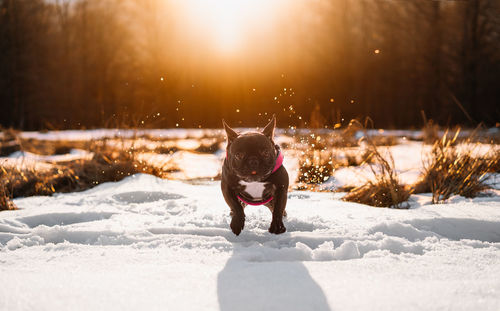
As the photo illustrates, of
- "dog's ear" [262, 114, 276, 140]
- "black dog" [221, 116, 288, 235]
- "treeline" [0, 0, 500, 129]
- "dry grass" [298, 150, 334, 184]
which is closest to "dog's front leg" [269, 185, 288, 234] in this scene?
"black dog" [221, 116, 288, 235]

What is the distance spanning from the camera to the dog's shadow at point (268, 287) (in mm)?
1558

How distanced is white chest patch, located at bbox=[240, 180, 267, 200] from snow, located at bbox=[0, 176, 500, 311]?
26 cm

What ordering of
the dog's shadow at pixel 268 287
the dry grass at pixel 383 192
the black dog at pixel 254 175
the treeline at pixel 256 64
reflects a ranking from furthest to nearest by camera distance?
the treeline at pixel 256 64 → the dry grass at pixel 383 192 → the black dog at pixel 254 175 → the dog's shadow at pixel 268 287

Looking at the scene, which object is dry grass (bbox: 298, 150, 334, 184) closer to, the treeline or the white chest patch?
the white chest patch

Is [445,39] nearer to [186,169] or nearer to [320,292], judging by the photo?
[186,169]

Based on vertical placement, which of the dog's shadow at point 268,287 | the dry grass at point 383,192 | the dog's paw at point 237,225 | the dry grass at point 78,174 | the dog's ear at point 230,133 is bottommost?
the dry grass at point 78,174

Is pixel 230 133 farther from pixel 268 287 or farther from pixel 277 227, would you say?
pixel 268 287

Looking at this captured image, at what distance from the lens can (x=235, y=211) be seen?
2627 millimetres

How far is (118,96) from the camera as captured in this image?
798 inches

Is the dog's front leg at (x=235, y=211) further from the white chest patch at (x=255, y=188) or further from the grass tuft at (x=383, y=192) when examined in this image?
the grass tuft at (x=383, y=192)

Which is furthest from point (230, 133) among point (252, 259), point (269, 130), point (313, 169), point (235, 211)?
point (313, 169)

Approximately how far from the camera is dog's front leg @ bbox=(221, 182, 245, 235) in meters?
2.58

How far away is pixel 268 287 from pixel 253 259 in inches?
17.7

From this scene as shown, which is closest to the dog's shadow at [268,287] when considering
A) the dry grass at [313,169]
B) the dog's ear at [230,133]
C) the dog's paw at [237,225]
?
the dog's paw at [237,225]
